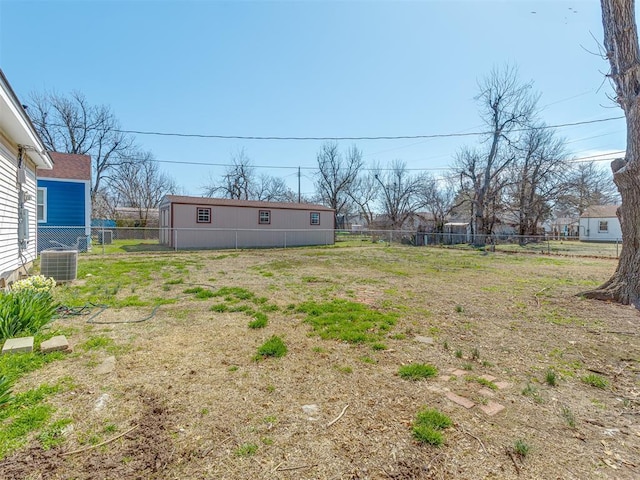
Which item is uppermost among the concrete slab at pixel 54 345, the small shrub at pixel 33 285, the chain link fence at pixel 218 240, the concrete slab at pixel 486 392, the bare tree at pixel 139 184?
the bare tree at pixel 139 184

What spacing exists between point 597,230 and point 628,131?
130 ft

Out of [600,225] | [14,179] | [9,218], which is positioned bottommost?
[9,218]

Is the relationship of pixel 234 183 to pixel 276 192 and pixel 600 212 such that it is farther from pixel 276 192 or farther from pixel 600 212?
pixel 600 212

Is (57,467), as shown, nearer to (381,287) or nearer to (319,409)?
(319,409)

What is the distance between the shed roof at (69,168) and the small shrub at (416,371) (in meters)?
14.9

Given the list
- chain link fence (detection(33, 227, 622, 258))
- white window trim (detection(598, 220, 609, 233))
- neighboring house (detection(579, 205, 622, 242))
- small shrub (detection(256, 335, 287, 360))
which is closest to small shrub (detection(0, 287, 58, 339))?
small shrub (detection(256, 335, 287, 360))

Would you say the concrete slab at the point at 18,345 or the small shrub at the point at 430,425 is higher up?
the concrete slab at the point at 18,345

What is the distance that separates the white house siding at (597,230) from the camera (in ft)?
110

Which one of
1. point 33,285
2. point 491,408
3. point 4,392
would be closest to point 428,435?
point 491,408

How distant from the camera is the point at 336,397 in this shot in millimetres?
2346

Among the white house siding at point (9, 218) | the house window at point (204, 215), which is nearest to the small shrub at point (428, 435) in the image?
the white house siding at point (9, 218)

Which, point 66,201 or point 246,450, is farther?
point 66,201

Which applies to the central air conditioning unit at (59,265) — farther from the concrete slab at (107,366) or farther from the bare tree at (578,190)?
the bare tree at (578,190)

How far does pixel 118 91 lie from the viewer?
16.1 metres
